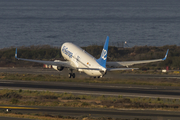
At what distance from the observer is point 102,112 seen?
3394 cm

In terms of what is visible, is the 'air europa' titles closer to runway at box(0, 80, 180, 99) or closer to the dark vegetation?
runway at box(0, 80, 180, 99)

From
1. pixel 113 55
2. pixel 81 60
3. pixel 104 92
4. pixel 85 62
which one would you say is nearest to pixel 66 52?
pixel 81 60

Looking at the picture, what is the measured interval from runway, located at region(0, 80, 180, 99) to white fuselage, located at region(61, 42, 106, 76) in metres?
2.75

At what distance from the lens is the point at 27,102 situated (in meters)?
40.2

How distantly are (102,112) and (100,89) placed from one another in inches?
771

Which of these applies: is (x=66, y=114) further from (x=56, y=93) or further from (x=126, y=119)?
(x=56, y=93)

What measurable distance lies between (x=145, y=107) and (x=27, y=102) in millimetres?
15022

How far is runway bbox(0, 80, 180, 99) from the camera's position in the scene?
4866 cm

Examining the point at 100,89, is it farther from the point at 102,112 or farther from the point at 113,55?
the point at 113,55

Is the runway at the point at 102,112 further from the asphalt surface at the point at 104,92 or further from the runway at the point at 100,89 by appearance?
the runway at the point at 100,89

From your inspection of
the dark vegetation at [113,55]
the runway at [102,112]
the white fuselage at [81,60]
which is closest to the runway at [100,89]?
the white fuselage at [81,60]

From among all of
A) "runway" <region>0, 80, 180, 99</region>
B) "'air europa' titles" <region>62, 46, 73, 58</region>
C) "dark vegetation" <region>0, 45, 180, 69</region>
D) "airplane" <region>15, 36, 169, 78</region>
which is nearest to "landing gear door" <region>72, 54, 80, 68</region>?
"airplane" <region>15, 36, 169, 78</region>

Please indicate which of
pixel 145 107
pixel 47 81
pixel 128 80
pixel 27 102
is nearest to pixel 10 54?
pixel 47 81

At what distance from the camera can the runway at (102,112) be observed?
104 ft
